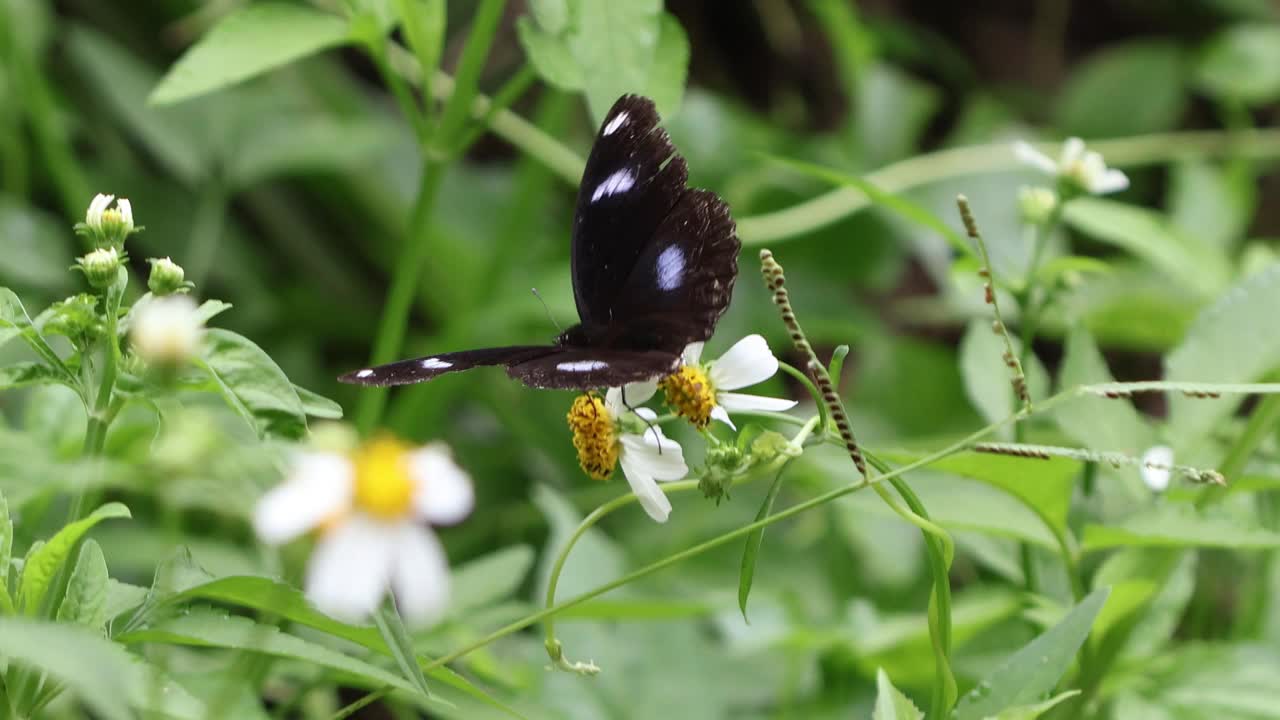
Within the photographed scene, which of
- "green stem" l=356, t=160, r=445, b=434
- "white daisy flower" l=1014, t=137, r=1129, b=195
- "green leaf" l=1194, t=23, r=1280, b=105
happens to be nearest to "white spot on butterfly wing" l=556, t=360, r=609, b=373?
"green stem" l=356, t=160, r=445, b=434

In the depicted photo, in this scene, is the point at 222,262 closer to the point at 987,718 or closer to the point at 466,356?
the point at 466,356

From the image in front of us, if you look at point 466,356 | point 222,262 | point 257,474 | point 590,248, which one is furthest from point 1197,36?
point 257,474

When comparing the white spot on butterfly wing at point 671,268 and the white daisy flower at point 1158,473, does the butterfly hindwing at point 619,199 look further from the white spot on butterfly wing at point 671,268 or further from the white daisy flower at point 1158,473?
the white daisy flower at point 1158,473

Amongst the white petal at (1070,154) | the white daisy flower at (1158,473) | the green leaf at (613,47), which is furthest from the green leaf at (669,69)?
the white daisy flower at (1158,473)

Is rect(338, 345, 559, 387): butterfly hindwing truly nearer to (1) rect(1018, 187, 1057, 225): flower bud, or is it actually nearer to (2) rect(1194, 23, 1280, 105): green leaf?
(1) rect(1018, 187, 1057, 225): flower bud

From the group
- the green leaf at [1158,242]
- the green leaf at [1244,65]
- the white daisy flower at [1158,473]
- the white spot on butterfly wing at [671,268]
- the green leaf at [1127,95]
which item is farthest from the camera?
the green leaf at [1127,95]

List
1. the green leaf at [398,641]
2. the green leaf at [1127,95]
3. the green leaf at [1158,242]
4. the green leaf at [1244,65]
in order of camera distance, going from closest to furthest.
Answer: the green leaf at [398,641] < the green leaf at [1158,242] < the green leaf at [1244,65] < the green leaf at [1127,95]

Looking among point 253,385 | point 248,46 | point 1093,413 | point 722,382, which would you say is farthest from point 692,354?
point 248,46

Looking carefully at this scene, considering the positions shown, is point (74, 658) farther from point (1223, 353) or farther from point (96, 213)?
point (1223, 353)
